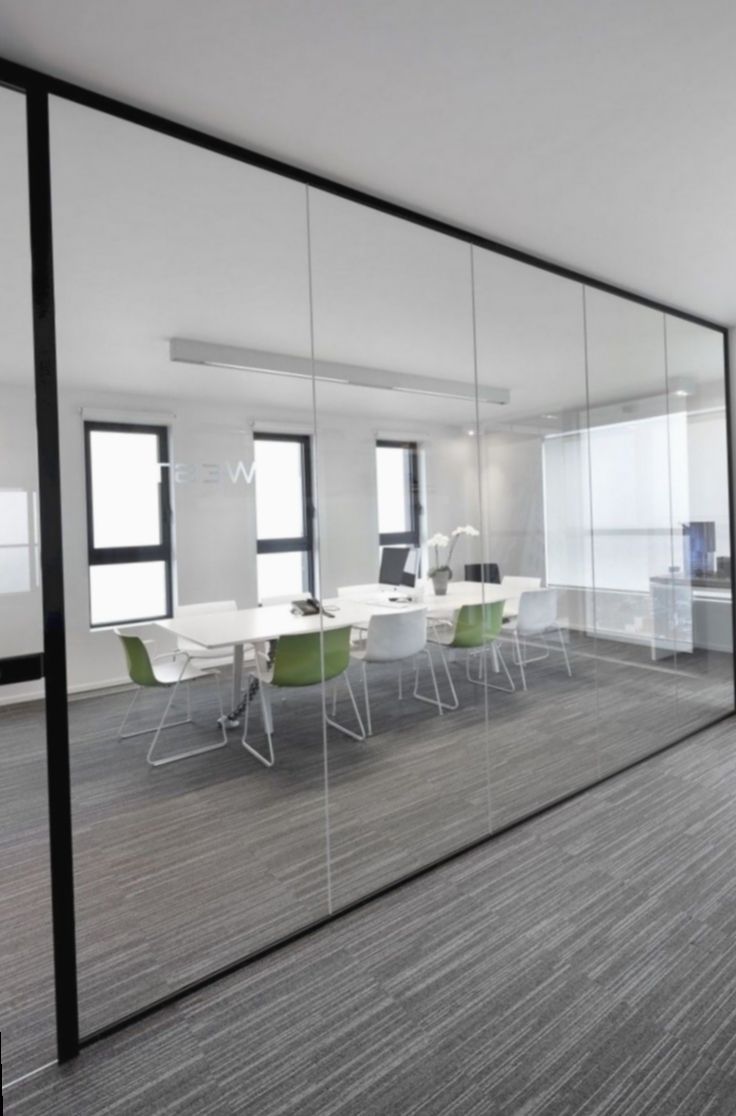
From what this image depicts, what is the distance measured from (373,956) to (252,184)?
2.72m

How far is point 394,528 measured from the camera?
2.54 metres

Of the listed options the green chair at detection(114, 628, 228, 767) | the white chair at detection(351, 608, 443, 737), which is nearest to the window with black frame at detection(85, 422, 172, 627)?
the green chair at detection(114, 628, 228, 767)

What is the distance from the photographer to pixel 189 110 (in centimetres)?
192

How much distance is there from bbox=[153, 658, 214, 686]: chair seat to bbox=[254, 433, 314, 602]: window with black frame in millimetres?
351

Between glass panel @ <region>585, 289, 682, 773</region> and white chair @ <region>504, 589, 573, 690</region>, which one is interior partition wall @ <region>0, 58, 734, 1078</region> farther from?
glass panel @ <region>585, 289, 682, 773</region>

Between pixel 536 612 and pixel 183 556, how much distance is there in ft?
6.04

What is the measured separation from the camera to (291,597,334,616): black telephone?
7.55ft

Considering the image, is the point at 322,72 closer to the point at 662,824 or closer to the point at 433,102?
the point at 433,102

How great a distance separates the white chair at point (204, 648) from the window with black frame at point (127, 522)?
75mm

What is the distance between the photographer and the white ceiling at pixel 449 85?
1.58m

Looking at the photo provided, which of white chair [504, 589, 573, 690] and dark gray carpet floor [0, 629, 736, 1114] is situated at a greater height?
white chair [504, 589, 573, 690]

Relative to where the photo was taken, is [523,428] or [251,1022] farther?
[523,428]

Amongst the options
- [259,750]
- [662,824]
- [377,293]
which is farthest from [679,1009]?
[377,293]

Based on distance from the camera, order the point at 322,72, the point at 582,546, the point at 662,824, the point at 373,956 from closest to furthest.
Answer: the point at 322,72 < the point at 373,956 < the point at 662,824 < the point at 582,546
